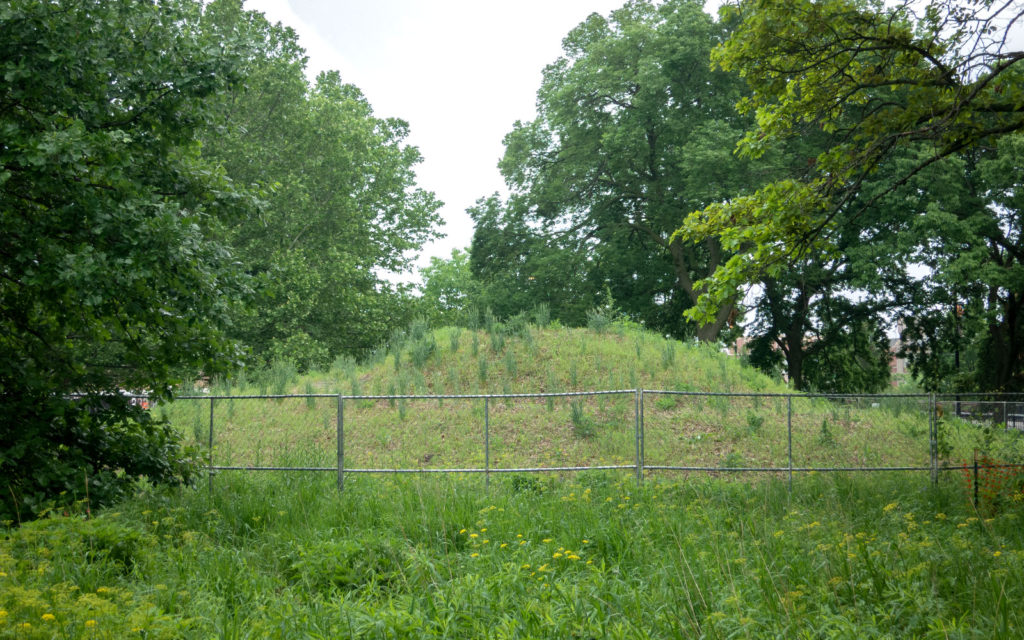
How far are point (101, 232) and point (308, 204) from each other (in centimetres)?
2192

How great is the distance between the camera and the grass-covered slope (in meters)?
13.5

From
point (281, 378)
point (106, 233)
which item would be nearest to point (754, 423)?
point (281, 378)

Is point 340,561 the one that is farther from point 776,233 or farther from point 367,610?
point 776,233

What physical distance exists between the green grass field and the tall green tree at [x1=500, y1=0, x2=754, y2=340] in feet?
44.1

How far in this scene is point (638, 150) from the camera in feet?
96.9

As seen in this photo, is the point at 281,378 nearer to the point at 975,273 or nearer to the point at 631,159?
the point at 631,159

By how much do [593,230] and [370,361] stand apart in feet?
49.3

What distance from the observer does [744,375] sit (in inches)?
710

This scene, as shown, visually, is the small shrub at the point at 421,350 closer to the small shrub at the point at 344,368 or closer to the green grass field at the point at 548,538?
the small shrub at the point at 344,368

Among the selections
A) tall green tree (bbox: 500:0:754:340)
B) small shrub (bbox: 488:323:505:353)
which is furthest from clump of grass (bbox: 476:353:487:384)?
tall green tree (bbox: 500:0:754:340)

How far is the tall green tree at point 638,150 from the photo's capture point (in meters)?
27.8

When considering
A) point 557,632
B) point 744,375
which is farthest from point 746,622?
point 744,375

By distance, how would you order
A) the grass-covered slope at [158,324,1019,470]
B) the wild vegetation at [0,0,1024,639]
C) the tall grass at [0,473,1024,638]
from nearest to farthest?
the tall grass at [0,473,1024,638], the wild vegetation at [0,0,1024,639], the grass-covered slope at [158,324,1019,470]

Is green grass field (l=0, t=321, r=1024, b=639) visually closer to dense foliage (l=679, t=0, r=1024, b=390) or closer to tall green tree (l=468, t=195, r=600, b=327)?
dense foliage (l=679, t=0, r=1024, b=390)
